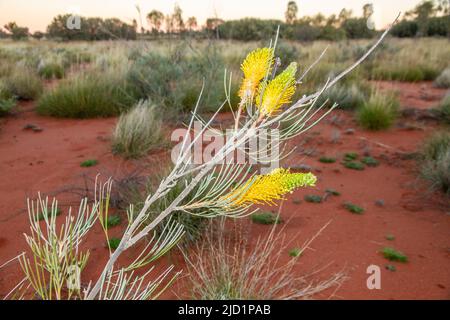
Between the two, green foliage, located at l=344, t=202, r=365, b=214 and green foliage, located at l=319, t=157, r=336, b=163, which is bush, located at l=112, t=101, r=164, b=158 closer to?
green foliage, located at l=319, t=157, r=336, b=163

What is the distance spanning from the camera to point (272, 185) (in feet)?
2.83

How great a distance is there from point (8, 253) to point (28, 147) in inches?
102

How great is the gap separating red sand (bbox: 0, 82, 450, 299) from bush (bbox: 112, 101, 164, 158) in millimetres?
182

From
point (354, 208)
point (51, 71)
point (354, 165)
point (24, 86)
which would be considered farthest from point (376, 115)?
point (51, 71)

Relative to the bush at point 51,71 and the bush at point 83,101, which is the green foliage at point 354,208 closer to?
the bush at point 83,101

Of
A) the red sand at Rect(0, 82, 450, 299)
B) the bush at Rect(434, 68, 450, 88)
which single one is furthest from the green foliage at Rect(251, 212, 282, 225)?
the bush at Rect(434, 68, 450, 88)

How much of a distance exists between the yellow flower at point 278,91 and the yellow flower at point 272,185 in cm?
17

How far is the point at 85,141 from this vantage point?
16.6 feet

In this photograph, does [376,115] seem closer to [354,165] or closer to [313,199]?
[354,165]

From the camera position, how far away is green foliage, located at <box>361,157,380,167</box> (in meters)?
4.50

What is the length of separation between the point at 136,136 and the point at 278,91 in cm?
381

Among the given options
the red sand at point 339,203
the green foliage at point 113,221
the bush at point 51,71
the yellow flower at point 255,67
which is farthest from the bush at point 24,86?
the yellow flower at point 255,67

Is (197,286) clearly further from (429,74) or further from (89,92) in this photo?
(429,74)

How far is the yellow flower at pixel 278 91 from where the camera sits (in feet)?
2.96
